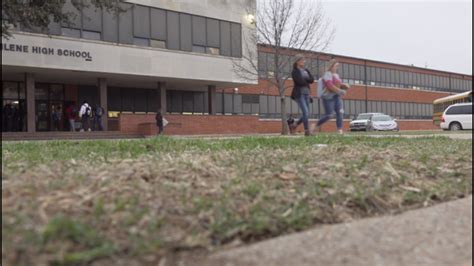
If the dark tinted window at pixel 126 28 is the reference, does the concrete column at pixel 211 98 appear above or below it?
below

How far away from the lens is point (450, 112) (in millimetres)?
29859

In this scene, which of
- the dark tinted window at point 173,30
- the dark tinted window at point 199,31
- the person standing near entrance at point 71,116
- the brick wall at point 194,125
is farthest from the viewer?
the dark tinted window at point 199,31

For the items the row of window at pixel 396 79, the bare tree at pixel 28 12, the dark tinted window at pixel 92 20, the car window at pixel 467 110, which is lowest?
the car window at pixel 467 110

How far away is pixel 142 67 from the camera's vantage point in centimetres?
2975

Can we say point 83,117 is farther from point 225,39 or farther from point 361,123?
point 361,123

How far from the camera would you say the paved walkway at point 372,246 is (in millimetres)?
2801

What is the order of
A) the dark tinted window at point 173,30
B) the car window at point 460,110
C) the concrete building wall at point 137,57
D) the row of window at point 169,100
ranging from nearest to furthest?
1. the concrete building wall at point 137,57
2. the car window at point 460,110
3. the dark tinted window at point 173,30
4. the row of window at point 169,100

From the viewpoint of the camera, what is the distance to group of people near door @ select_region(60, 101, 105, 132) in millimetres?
28047

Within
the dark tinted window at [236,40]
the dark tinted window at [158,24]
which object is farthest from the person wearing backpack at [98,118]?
the dark tinted window at [236,40]

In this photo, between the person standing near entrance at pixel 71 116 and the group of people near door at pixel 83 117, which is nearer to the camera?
the group of people near door at pixel 83 117

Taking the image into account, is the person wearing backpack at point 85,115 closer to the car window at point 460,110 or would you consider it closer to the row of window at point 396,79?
the row of window at point 396,79

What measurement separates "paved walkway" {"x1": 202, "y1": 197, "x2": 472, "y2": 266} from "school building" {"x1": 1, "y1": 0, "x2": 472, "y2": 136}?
2240 cm

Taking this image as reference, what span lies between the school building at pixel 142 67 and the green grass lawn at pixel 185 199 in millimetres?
20810

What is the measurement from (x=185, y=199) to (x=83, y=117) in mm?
26097
